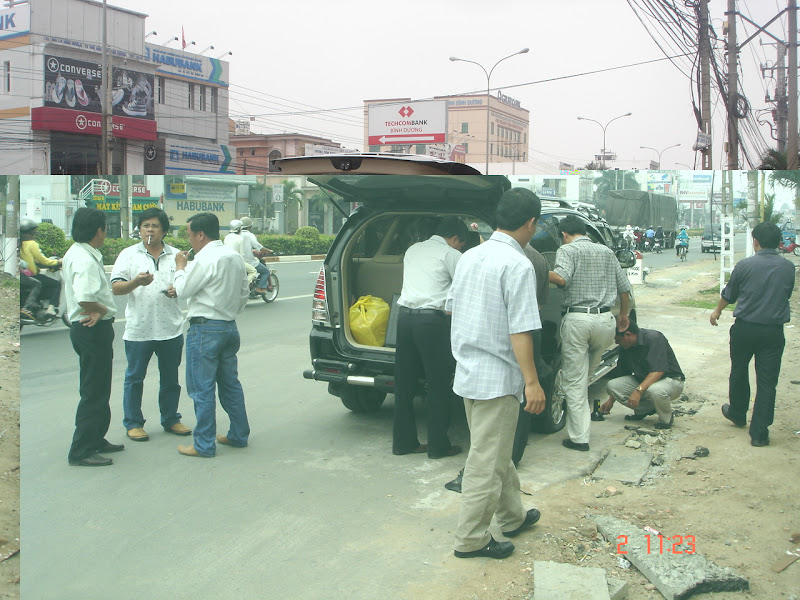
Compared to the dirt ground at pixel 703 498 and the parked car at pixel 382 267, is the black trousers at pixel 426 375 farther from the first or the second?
the dirt ground at pixel 703 498

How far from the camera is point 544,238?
4164 millimetres

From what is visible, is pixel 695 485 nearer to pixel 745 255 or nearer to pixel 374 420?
pixel 745 255

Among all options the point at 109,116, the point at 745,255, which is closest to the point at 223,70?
the point at 109,116

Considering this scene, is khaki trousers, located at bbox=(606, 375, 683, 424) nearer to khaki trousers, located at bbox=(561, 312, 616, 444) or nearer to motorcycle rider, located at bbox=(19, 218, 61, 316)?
khaki trousers, located at bbox=(561, 312, 616, 444)

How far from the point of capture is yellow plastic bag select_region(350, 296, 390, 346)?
15.0 ft

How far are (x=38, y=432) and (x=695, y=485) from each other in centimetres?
273

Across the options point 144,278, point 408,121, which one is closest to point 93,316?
point 144,278

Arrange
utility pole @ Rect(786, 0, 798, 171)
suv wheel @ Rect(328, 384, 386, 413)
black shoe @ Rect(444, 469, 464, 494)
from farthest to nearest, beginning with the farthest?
utility pole @ Rect(786, 0, 798, 171), suv wheel @ Rect(328, 384, 386, 413), black shoe @ Rect(444, 469, 464, 494)

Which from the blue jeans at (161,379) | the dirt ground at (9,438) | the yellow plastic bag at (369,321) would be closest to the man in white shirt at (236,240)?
the blue jeans at (161,379)

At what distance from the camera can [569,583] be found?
2.64m

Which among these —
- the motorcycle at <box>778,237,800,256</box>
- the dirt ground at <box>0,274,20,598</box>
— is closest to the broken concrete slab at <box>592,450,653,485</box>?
the motorcycle at <box>778,237,800,256</box>

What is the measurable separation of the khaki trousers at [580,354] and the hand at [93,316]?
8.60ft
